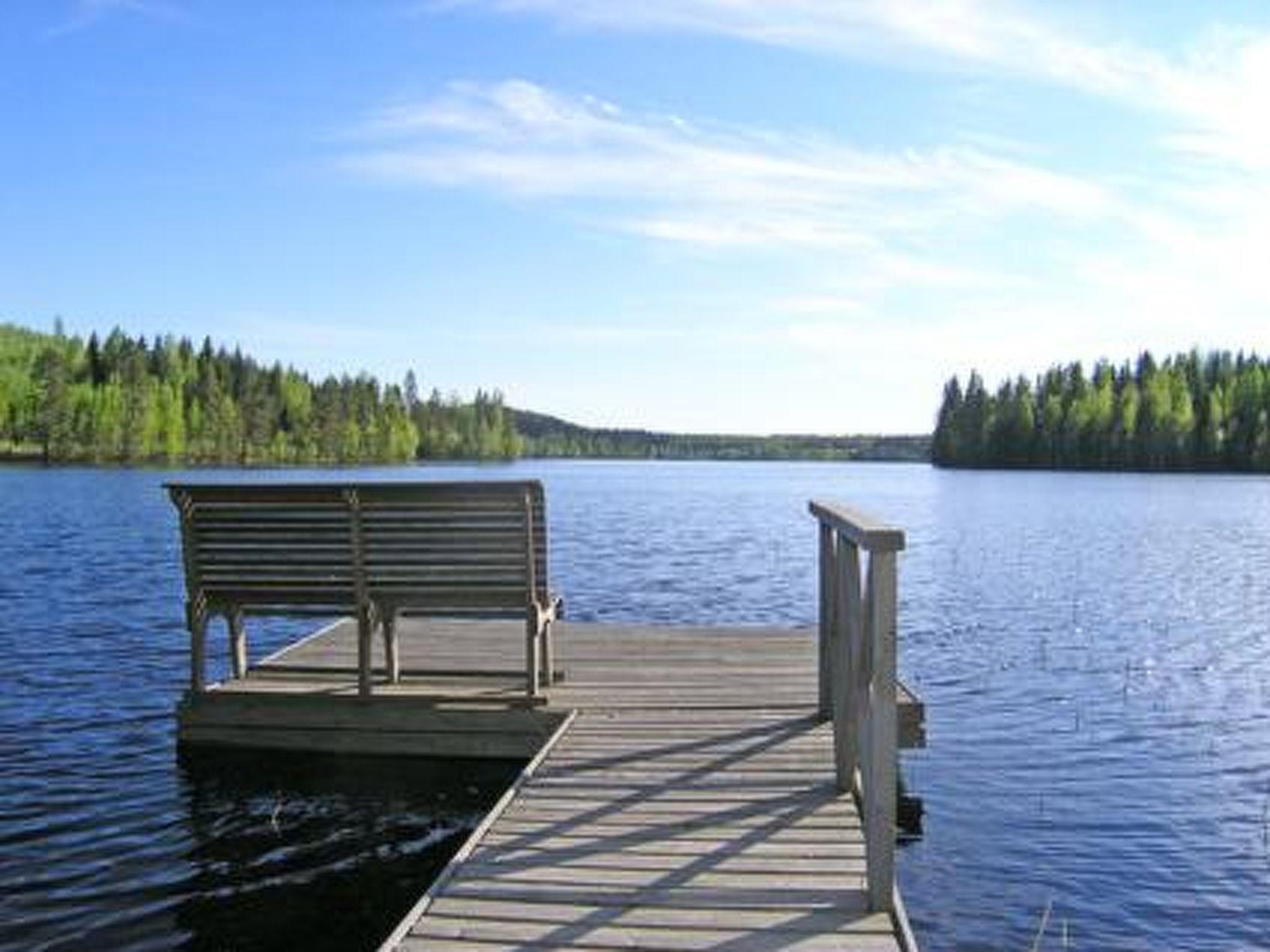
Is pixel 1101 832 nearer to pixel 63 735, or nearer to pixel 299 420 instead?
pixel 63 735

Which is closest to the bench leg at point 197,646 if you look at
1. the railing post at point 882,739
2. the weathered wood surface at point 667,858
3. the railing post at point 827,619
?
the weathered wood surface at point 667,858

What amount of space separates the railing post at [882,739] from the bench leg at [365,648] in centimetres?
543

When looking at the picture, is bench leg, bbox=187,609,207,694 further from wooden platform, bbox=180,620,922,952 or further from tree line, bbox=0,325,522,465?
tree line, bbox=0,325,522,465

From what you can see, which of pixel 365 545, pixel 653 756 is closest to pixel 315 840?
pixel 365 545

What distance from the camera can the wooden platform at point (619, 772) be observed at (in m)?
6.40

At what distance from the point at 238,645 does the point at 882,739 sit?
7.48 meters

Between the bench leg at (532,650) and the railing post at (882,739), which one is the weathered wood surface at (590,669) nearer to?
the bench leg at (532,650)

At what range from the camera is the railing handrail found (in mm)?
6105

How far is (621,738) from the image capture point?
1007cm

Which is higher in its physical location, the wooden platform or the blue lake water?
the wooden platform

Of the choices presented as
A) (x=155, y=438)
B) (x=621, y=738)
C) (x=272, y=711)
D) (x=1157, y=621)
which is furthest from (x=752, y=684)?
(x=155, y=438)

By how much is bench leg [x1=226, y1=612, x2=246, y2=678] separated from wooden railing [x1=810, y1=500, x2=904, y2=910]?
5549mm

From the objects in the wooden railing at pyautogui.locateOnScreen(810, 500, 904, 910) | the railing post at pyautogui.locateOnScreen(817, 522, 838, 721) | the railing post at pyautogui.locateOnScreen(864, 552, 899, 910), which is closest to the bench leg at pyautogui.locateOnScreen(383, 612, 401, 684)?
the railing post at pyautogui.locateOnScreen(817, 522, 838, 721)

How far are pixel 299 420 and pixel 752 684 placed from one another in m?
186
